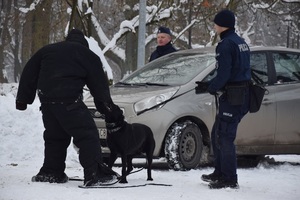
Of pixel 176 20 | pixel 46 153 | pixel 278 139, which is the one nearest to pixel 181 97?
pixel 278 139

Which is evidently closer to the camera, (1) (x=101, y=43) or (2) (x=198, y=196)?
(2) (x=198, y=196)

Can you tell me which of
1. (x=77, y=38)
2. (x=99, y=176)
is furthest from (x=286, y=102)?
(x=77, y=38)

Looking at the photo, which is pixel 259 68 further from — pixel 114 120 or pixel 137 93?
pixel 114 120

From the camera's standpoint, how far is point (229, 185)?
6520mm

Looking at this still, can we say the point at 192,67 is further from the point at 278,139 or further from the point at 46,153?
the point at 46,153

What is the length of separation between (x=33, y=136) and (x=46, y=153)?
3118mm

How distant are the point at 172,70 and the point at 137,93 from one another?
2.79 feet

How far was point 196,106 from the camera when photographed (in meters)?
8.22

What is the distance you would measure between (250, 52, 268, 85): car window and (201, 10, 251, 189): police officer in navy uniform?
2209 millimetres

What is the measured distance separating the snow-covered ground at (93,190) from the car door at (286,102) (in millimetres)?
463

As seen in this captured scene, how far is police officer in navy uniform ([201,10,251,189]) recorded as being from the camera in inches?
254

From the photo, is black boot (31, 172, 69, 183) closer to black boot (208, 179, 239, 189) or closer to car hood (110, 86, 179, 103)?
black boot (208, 179, 239, 189)

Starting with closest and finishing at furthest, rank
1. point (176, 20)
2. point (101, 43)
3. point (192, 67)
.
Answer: point (192, 67) < point (101, 43) < point (176, 20)

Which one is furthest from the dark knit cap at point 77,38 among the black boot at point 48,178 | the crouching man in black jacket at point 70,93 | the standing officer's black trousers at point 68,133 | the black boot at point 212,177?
the black boot at point 212,177
